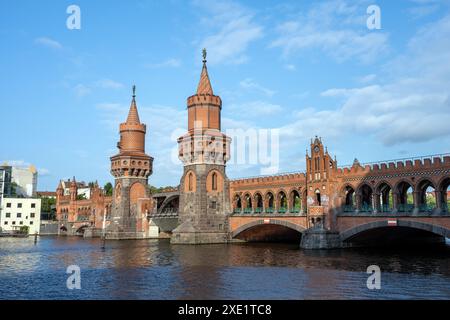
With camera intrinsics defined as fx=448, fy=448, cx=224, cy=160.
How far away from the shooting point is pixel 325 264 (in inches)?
1495

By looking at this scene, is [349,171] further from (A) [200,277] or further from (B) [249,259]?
(A) [200,277]

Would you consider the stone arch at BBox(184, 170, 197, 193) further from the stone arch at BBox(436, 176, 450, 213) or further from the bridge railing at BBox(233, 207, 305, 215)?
the stone arch at BBox(436, 176, 450, 213)

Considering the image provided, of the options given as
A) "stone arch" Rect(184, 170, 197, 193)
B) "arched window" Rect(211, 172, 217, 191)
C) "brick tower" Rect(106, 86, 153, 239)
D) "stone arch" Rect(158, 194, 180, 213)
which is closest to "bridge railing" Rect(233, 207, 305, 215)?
"arched window" Rect(211, 172, 217, 191)

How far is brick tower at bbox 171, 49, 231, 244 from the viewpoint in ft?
215

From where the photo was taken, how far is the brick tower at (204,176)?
2584 inches

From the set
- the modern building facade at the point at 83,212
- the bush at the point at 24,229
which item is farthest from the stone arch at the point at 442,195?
the bush at the point at 24,229

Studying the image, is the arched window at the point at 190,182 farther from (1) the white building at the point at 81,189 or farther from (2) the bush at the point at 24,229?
(1) the white building at the point at 81,189

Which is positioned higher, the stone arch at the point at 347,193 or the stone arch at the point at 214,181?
the stone arch at the point at 214,181

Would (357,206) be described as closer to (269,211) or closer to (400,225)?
(400,225)

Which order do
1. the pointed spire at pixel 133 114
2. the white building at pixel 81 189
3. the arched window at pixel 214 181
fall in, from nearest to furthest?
the arched window at pixel 214 181 → the pointed spire at pixel 133 114 → the white building at pixel 81 189

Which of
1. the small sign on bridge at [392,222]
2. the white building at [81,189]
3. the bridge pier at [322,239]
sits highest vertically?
the white building at [81,189]

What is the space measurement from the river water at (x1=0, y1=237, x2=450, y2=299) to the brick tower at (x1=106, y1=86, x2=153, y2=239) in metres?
36.2

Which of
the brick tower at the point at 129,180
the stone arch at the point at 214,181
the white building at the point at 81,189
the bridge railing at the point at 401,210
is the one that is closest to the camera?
the bridge railing at the point at 401,210

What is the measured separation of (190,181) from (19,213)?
6531 cm
